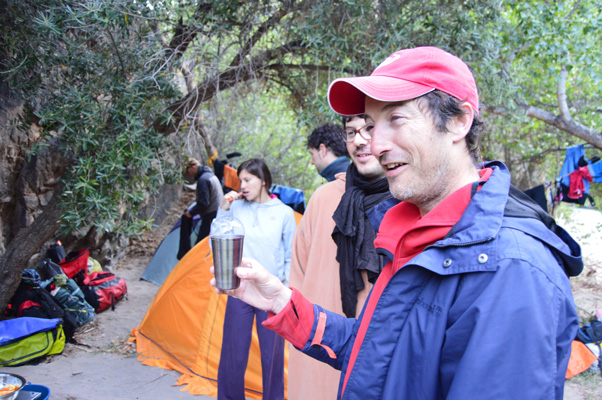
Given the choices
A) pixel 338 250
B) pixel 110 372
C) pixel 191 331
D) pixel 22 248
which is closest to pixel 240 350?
pixel 191 331

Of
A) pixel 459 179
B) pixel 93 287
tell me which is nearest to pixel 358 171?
pixel 459 179

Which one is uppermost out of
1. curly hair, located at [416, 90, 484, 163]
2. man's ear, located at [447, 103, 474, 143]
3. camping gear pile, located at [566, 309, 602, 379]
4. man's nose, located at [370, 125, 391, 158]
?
curly hair, located at [416, 90, 484, 163]

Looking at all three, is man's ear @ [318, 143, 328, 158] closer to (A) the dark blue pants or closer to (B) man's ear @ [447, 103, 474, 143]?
(A) the dark blue pants

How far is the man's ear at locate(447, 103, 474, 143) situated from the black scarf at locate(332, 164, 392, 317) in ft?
3.37

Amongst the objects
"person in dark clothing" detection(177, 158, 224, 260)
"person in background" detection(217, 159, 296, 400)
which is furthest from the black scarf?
"person in dark clothing" detection(177, 158, 224, 260)

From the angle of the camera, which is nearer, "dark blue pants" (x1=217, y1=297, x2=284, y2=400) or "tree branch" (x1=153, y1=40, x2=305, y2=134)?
"dark blue pants" (x1=217, y1=297, x2=284, y2=400)

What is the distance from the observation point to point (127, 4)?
142 inches

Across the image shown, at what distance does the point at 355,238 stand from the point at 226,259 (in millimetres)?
919

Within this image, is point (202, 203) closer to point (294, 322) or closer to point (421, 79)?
point (294, 322)

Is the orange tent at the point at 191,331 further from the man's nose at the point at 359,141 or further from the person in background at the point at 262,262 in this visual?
the man's nose at the point at 359,141

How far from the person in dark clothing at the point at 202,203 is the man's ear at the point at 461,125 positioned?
531cm

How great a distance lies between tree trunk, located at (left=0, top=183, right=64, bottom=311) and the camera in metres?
4.39

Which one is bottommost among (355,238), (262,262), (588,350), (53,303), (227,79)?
(588,350)

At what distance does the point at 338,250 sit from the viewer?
215 cm
